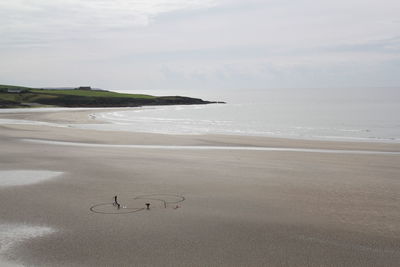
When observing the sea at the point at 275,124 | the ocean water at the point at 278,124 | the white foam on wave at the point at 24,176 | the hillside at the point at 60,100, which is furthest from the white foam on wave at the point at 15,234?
the hillside at the point at 60,100

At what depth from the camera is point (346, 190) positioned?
13109mm

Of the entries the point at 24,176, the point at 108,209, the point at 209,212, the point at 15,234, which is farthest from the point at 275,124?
the point at 15,234

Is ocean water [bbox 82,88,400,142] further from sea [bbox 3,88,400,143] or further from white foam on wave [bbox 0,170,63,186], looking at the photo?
white foam on wave [bbox 0,170,63,186]

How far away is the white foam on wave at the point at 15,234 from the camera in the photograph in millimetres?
8278

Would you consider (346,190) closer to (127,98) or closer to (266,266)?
(266,266)

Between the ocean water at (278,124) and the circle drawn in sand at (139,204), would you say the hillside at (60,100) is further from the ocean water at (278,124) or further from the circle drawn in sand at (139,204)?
the circle drawn in sand at (139,204)

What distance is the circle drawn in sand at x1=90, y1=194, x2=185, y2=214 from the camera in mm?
10680

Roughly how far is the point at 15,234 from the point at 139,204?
3144 millimetres

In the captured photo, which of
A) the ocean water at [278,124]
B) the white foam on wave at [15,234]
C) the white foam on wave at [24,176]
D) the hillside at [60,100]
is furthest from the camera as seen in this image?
the hillside at [60,100]

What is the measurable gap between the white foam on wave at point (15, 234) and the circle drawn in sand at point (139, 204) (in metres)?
1.60

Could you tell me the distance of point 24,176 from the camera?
49.5 feet

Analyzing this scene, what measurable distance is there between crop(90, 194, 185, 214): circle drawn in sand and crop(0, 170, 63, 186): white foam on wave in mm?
4046

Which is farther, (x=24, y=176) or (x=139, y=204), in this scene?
(x=24, y=176)

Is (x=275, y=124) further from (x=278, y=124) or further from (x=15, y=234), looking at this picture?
(x=15, y=234)
